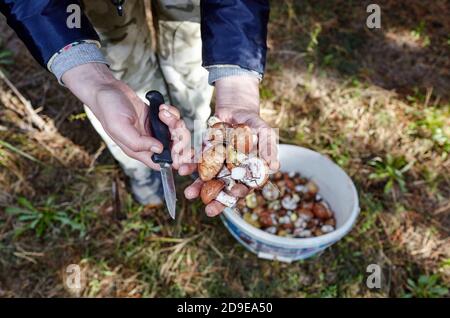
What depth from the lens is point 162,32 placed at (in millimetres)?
1559

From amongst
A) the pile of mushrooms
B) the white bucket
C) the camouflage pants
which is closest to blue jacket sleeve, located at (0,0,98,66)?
the camouflage pants

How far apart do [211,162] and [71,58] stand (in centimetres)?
46

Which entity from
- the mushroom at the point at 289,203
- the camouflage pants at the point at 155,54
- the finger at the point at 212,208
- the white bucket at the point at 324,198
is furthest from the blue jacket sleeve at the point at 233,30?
the mushroom at the point at 289,203

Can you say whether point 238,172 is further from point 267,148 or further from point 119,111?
point 119,111

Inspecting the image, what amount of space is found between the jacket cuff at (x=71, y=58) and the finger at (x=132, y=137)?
187mm

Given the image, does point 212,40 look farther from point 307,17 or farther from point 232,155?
point 307,17

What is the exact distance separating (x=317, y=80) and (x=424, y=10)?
2.88ft

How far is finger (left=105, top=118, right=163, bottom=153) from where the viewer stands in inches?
45.9

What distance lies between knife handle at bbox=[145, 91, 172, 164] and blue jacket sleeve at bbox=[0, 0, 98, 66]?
24cm

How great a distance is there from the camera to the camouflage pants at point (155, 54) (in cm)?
141

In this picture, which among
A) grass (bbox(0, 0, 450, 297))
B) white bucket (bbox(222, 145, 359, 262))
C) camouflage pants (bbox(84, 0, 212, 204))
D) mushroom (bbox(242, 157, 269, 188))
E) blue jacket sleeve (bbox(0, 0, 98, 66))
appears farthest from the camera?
grass (bbox(0, 0, 450, 297))

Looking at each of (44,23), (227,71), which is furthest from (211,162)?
(44,23)

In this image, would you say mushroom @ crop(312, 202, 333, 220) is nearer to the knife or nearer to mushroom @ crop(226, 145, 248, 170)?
mushroom @ crop(226, 145, 248, 170)
